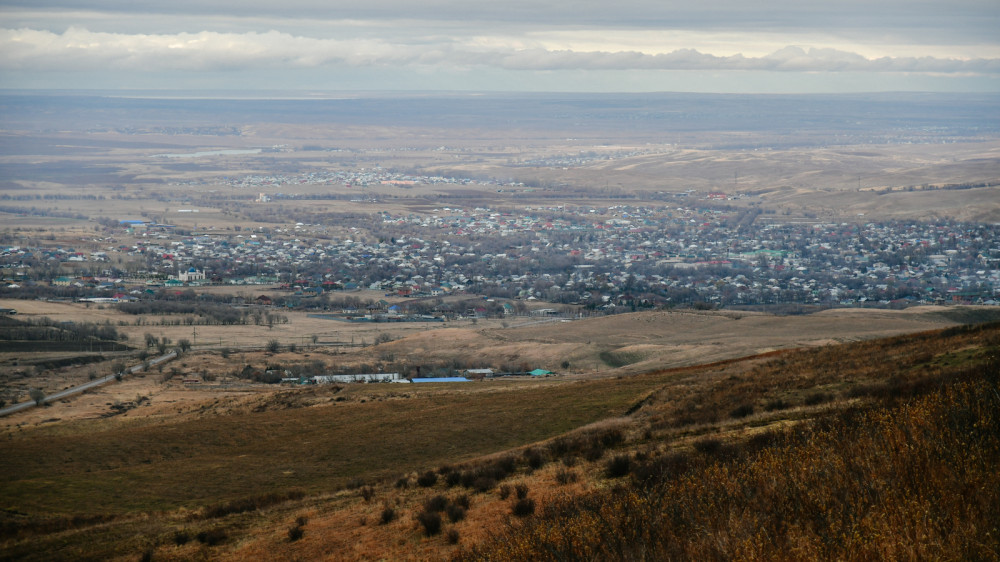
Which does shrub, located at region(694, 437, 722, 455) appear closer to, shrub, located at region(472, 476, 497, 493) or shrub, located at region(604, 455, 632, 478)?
shrub, located at region(604, 455, 632, 478)

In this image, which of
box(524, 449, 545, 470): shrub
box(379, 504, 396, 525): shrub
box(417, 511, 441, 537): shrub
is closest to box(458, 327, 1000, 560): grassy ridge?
box(417, 511, 441, 537): shrub

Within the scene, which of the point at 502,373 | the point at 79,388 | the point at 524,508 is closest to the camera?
the point at 524,508

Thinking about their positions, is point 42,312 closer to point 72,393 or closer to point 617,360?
point 72,393

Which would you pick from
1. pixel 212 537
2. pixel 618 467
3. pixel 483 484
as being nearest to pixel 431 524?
pixel 483 484

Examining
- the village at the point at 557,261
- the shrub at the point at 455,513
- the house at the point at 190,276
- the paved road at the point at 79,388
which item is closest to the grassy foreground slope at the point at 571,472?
the shrub at the point at 455,513

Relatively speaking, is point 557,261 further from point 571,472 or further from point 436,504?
point 436,504

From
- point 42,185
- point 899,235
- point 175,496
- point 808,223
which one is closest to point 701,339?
point 175,496

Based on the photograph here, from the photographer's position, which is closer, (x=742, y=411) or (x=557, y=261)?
(x=742, y=411)
